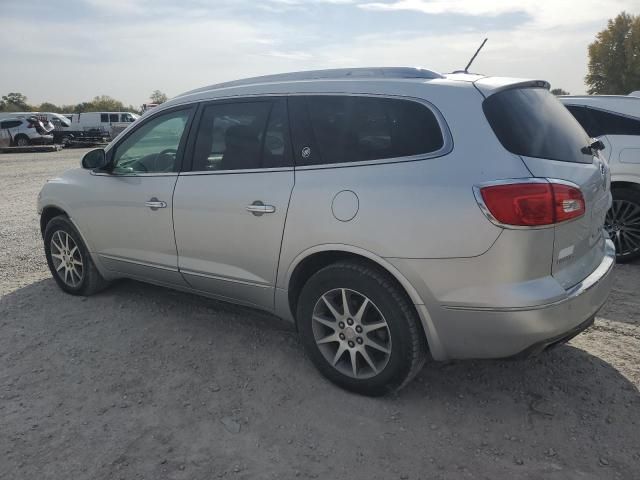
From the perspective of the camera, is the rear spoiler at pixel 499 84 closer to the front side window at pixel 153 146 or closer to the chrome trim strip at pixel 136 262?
the front side window at pixel 153 146

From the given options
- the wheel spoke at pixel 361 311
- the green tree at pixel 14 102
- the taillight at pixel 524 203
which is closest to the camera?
the taillight at pixel 524 203

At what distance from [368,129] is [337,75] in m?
0.55

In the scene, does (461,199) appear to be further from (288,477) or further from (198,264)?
(198,264)

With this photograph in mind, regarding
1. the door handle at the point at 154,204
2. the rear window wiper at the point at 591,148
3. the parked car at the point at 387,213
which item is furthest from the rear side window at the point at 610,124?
the door handle at the point at 154,204

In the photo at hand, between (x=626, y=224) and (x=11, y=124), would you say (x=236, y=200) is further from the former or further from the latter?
(x=11, y=124)

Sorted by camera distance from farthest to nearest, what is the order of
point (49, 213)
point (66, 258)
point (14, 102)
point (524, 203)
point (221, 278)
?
point (14, 102)
point (49, 213)
point (66, 258)
point (221, 278)
point (524, 203)

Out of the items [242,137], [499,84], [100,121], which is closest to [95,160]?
[242,137]

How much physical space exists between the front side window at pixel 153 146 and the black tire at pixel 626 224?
440 centimetres

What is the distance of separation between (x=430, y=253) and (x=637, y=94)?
16.8ft

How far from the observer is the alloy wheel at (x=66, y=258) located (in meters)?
4.90

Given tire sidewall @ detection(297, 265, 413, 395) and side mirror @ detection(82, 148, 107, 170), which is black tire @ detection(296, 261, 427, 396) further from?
side mirror @ detection(82, 148, 107, 170)

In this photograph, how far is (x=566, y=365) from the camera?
356 centimetres

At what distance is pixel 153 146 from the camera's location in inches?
170

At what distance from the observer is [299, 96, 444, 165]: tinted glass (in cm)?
294
